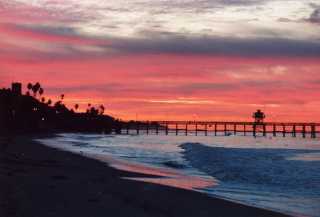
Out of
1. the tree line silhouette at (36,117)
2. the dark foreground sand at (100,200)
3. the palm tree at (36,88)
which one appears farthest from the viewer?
the palm tree at (36,88)

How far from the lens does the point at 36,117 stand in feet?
364

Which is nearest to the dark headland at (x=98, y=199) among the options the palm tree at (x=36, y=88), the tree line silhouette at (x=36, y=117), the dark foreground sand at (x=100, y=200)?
the dark foreground sand at (x=100, y=200)

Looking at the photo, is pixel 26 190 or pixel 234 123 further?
pixel 234 123

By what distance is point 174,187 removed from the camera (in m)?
15.0

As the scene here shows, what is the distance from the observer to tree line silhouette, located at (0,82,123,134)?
9853 centimetres

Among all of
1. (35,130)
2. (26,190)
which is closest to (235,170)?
(26,190)

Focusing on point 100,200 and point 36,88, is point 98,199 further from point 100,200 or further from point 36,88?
point 36,88

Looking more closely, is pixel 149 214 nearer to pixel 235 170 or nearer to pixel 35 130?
pixel 235 170

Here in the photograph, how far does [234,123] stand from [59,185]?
442ft

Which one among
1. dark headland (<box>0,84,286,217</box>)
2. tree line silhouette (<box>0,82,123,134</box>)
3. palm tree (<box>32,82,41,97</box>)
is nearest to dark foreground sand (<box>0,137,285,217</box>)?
dark headland (<box>0,84,286,217</box>)

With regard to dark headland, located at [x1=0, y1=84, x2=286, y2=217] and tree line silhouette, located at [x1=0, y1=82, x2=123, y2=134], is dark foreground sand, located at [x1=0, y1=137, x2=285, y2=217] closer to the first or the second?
dark headland, located at [x1=0, y1=84, x2=286, y2=217]

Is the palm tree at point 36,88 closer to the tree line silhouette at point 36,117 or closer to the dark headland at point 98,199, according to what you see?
the tree line silhouette at point 36,117

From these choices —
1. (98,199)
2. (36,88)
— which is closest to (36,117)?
(36,88)

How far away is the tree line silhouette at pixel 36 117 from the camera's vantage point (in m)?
98.5
